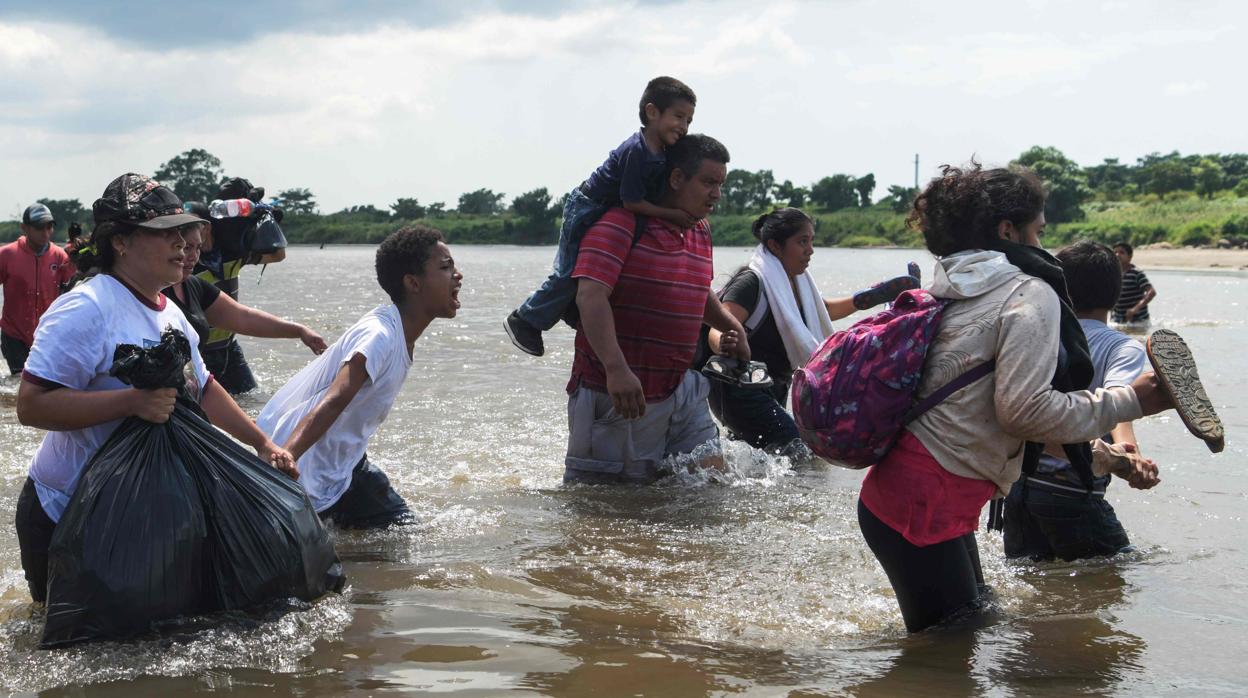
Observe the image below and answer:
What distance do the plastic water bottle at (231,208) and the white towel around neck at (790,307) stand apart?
3.29 metres

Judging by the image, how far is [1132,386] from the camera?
334 cm

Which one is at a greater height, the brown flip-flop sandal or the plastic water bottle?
the plastic water bottle

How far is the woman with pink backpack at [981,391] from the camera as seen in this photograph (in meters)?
3.21

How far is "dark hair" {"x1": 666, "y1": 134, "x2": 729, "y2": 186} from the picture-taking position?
5676 mm

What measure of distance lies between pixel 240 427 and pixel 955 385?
7.89 feet

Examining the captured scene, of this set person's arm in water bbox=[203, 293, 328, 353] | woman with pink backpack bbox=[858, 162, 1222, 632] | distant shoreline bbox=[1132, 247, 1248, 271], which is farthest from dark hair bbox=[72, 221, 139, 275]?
distant shoreline bbox=[1132, 247, 1248, 271]

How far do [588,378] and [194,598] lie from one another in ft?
8.80

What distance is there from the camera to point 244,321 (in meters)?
5.35

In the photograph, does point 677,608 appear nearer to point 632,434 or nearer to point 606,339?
point 606,339

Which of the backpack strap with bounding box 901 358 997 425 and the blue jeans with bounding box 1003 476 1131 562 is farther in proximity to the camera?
the blue jeans with bounding box 1003 476 1131 562

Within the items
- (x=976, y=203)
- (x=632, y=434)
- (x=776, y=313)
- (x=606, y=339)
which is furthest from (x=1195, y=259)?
(x=976, y=203)

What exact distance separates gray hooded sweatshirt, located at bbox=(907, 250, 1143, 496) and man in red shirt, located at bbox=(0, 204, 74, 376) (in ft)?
32.8

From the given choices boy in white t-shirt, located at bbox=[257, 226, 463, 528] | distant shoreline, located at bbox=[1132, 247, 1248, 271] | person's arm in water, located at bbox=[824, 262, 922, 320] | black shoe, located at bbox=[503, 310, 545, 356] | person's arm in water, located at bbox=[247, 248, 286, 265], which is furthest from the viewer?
distant shoreline, located at bbox=[1132, 247, 1248, 271]

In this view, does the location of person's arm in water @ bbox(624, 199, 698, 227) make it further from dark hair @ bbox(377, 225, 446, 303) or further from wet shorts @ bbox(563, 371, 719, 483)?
dark hair @ bbox(377, 225, 446, 303)
